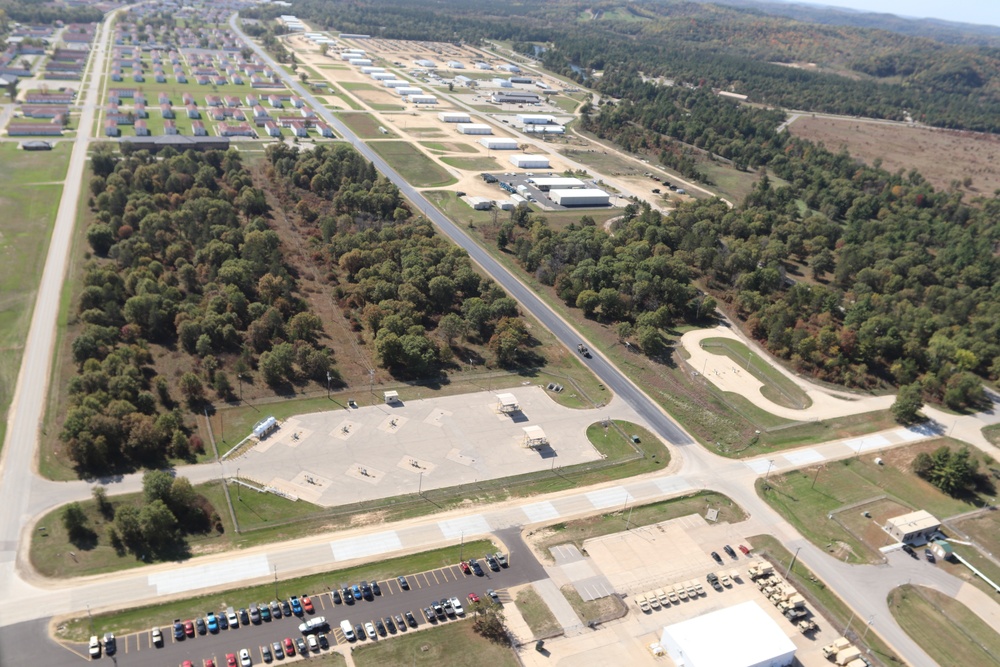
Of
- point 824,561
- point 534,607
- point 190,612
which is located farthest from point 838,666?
point 190,612

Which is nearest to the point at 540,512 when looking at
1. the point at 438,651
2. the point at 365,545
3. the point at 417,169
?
the point at 365,545

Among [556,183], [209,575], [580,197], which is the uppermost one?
[556,183]

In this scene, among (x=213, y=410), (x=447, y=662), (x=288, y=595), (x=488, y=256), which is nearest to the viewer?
(x=447, y=662)

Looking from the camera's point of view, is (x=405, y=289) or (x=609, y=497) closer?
(x=609, y=497)

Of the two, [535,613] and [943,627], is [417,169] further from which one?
[943,627]

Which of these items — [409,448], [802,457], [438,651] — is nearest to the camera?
[438,651]

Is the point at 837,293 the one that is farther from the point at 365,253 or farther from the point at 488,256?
the point at 365,253
